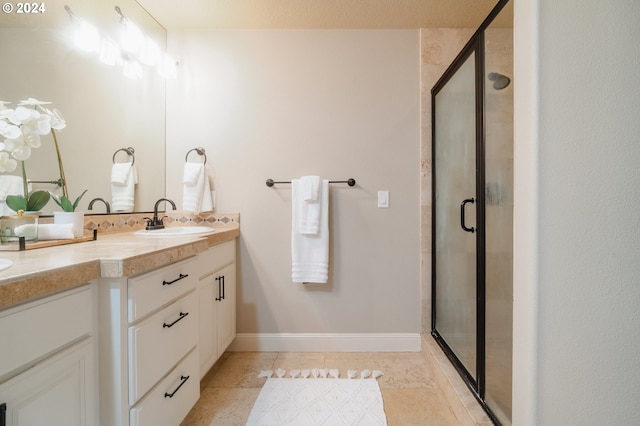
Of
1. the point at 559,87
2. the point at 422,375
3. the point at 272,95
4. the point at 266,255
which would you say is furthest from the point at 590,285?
the point at 272,95

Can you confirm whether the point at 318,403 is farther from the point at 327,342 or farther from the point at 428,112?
the point at 428,112

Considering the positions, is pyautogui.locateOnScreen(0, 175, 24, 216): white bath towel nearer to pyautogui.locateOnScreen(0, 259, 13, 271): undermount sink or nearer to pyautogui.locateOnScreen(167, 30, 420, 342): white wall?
pyautogui.locateOnScreen(0, 259, 13, 271): undermount sink

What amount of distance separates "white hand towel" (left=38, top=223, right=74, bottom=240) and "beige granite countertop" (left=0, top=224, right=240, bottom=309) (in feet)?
0.19

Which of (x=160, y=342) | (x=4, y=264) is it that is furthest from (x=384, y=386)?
(x=4, y=264)

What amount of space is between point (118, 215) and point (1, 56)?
2.68 ft

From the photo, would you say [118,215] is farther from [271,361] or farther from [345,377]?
[345,377]

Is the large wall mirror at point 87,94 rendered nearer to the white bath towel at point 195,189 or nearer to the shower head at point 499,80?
the white bath towel at point 195,189

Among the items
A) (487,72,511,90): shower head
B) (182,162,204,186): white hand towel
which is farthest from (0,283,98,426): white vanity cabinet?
(487,72,511,90): shower head

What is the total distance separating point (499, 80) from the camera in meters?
1.24

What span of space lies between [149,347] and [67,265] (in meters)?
0.40

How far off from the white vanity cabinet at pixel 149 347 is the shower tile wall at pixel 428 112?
1485 mm

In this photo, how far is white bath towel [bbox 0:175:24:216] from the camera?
109cm

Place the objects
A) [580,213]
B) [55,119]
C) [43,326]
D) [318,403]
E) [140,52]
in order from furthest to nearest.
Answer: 1. [140,52]
2. [318,403]
3. [55,119]
4. [580,213]
5. [43,326]

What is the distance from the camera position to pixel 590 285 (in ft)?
2.64
